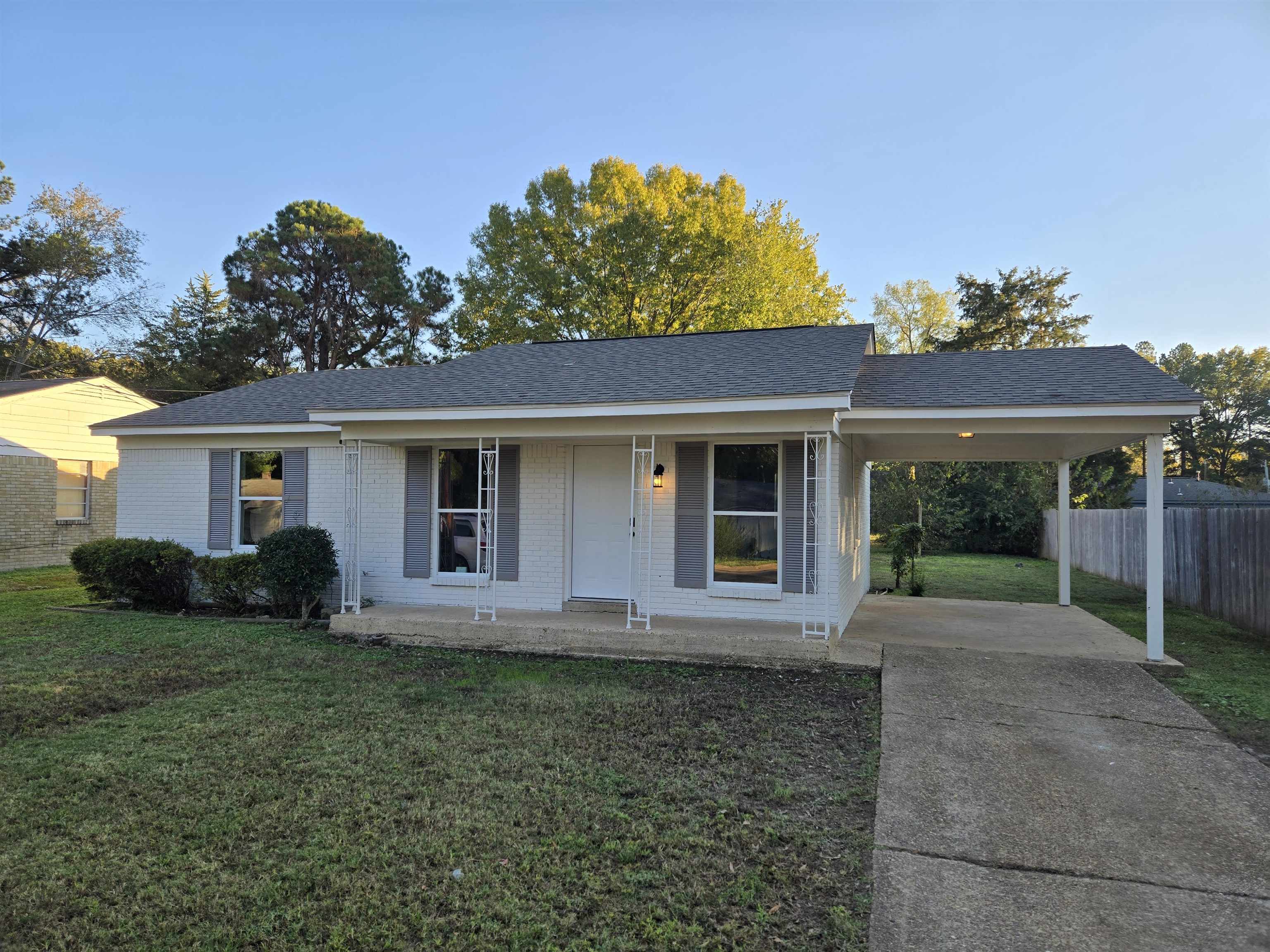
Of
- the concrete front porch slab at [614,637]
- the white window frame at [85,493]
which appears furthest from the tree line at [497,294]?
the concrete front porch slab at [614,637]

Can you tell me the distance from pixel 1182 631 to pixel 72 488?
22351mm

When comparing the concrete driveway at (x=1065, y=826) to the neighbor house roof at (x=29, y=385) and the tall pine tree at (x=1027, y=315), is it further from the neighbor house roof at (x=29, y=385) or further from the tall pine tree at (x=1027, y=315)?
the tall pine tree at (x=1027, y=315)

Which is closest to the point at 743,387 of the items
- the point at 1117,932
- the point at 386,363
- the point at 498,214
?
the point at 1117,932

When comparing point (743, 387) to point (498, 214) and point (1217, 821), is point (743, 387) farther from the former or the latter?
point (498, 214)

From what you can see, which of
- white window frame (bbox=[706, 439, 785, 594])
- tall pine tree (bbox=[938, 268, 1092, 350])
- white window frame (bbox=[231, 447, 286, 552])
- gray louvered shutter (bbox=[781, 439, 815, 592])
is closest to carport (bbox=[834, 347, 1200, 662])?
gray louvered shutter (bbox=[781, 439, 815, 592])

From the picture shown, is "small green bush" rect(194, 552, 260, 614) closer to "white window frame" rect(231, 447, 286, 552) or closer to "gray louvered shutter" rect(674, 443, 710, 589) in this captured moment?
"white window frame" rect(231, 447, 286, 552)

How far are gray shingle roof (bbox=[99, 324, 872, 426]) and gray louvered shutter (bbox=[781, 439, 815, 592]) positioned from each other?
101 cm

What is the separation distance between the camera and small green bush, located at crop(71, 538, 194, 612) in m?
10.6

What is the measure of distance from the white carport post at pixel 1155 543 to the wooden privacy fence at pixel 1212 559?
2.56 metres

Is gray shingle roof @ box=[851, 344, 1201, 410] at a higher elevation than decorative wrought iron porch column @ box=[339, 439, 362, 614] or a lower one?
higher

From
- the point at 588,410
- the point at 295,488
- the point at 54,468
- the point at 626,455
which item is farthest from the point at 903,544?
the point at 54,468

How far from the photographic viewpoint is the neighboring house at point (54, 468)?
15766 mm

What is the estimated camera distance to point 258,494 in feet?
36.7

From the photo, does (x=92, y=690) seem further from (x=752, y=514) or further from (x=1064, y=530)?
(x=1064, y=530)
